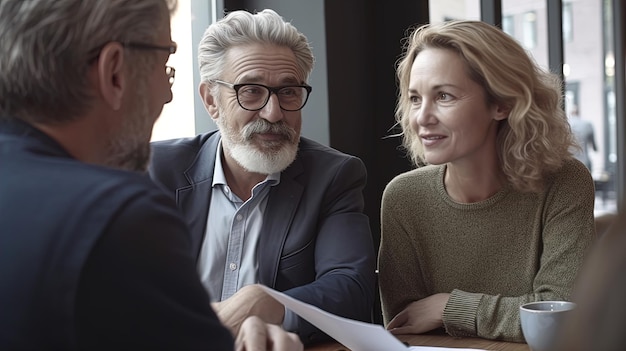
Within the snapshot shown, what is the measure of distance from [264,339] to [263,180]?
2.70 feet

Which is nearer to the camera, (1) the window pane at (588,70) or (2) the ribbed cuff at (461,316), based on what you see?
(2) the ribbed cuff at (461,316)

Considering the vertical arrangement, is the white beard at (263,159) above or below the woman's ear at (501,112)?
below

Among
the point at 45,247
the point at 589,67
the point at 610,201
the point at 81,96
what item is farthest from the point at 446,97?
the point at 589,67

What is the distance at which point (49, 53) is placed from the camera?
1089mm

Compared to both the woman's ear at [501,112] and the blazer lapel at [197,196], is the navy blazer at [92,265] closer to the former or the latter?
the blazer lapel at [197,196]

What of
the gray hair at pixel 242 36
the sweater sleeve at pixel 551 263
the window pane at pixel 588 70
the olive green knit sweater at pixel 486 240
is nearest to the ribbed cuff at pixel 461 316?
the sweater sleeve at pixel 551 263

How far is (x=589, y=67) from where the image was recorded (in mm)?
16047

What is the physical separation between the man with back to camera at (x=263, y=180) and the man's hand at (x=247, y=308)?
261 millimetres

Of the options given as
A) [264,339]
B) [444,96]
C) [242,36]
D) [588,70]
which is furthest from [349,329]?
[588,70]

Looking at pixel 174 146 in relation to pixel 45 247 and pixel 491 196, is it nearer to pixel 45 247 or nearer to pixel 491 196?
pixel 491 196

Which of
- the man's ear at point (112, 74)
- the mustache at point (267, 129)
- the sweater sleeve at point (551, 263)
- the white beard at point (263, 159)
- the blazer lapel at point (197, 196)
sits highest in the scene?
the man's ear at point (112, 74)

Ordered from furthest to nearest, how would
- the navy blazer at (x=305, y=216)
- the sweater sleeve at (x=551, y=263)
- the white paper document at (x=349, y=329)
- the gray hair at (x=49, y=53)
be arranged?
the navy blazer at (x=305, y=216)
the sweater sleeve at (x=551, y=263)
the white paper document at (x=349, y=329)
the gray hair at (x=49, y=53)

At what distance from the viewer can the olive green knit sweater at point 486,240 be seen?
1.96 metres

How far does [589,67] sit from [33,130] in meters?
16.3
